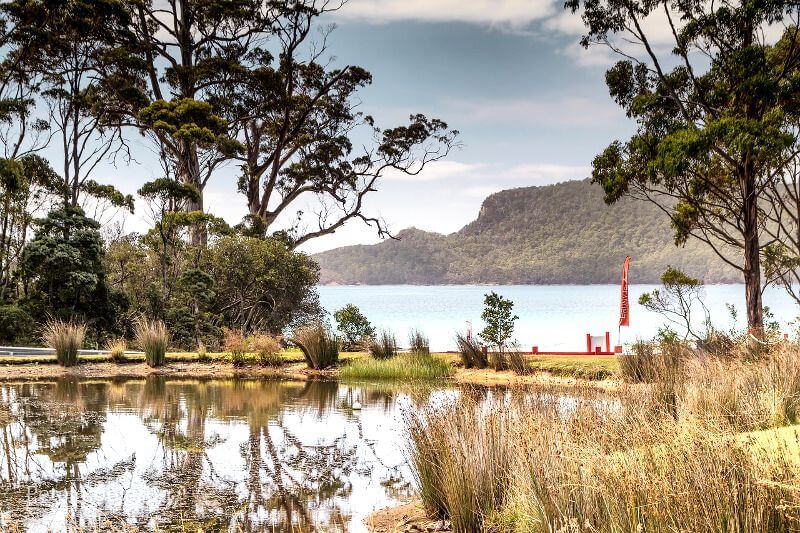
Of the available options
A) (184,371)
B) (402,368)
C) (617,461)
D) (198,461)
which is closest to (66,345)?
(184,371)

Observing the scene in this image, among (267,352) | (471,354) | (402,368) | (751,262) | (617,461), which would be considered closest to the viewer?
(617,461)

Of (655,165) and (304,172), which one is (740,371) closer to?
(655,165)

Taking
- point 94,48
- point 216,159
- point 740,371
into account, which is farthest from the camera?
point 216,159

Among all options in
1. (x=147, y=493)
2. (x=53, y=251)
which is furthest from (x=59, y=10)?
(x=147, y=493)

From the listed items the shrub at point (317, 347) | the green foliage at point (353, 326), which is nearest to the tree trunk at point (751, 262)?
the shrub at point (317, 347)

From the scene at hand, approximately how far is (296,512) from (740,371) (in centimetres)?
498

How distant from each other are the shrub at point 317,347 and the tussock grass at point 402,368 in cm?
68

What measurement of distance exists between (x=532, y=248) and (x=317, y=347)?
67153 millimetres

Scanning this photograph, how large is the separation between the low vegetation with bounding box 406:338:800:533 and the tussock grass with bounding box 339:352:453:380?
7.78 meters

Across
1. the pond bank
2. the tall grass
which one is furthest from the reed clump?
→ the tall grass

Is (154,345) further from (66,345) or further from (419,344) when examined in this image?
(419,344)

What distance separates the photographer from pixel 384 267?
3396 inches

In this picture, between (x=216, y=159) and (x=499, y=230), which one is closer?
(x=216, y=159)

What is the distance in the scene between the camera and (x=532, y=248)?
81.1m
